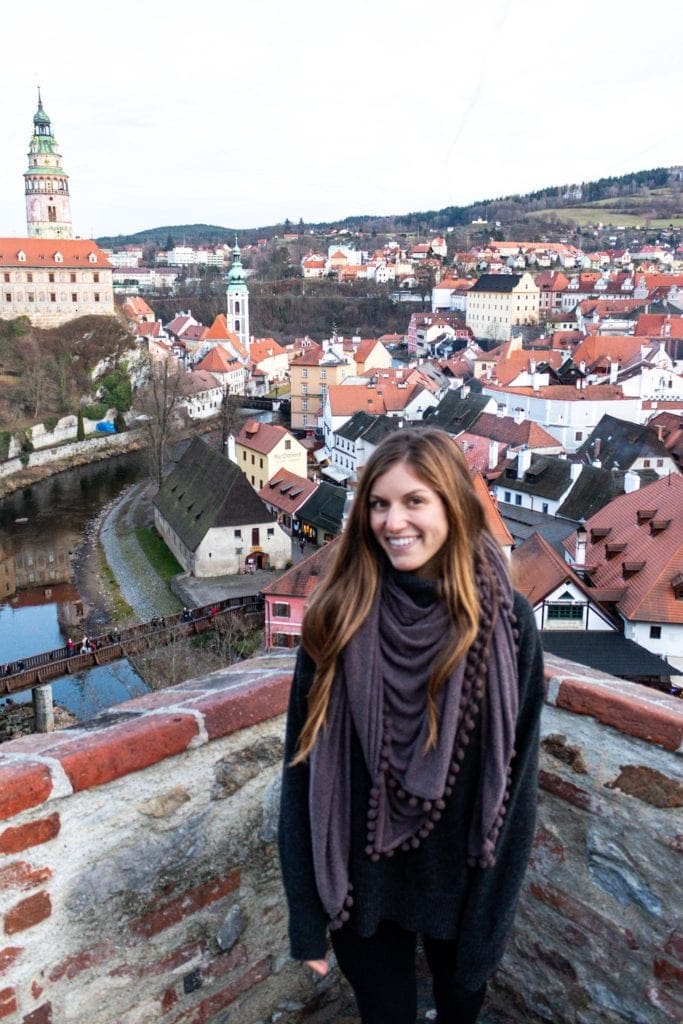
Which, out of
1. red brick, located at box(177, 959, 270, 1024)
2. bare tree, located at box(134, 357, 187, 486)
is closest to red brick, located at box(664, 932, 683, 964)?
red brick, located at box(177, 959, 270, 1024)

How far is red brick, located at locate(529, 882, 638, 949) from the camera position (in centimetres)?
240

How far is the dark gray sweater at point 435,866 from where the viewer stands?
1867 millimetres

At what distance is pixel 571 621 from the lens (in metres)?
15.3

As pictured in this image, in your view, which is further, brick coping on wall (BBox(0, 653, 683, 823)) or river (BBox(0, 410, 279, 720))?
river (BBox(0, 410, 279, 720))

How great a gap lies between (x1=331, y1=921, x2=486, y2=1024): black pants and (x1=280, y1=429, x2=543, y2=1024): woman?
0.5 inches

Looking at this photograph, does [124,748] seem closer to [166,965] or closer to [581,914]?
[166,965]

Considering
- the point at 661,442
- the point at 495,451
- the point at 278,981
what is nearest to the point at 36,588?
the point at 495,451

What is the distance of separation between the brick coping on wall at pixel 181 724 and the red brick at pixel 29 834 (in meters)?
0.05

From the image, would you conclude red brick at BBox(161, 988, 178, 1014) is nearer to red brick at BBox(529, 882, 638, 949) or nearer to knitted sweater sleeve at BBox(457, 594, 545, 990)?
knitted sweater sleeve at BBox(457, 594, 545, 990)

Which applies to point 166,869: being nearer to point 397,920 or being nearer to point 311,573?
point 397,920

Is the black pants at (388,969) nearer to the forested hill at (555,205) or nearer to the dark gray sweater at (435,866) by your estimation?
the dark gray sweater at (435,866)

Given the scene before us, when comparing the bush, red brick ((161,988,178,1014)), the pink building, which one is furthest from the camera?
the bush

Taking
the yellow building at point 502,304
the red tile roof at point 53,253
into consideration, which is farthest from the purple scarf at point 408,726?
the yellow building at point 502,304

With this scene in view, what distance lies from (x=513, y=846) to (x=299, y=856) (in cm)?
47
